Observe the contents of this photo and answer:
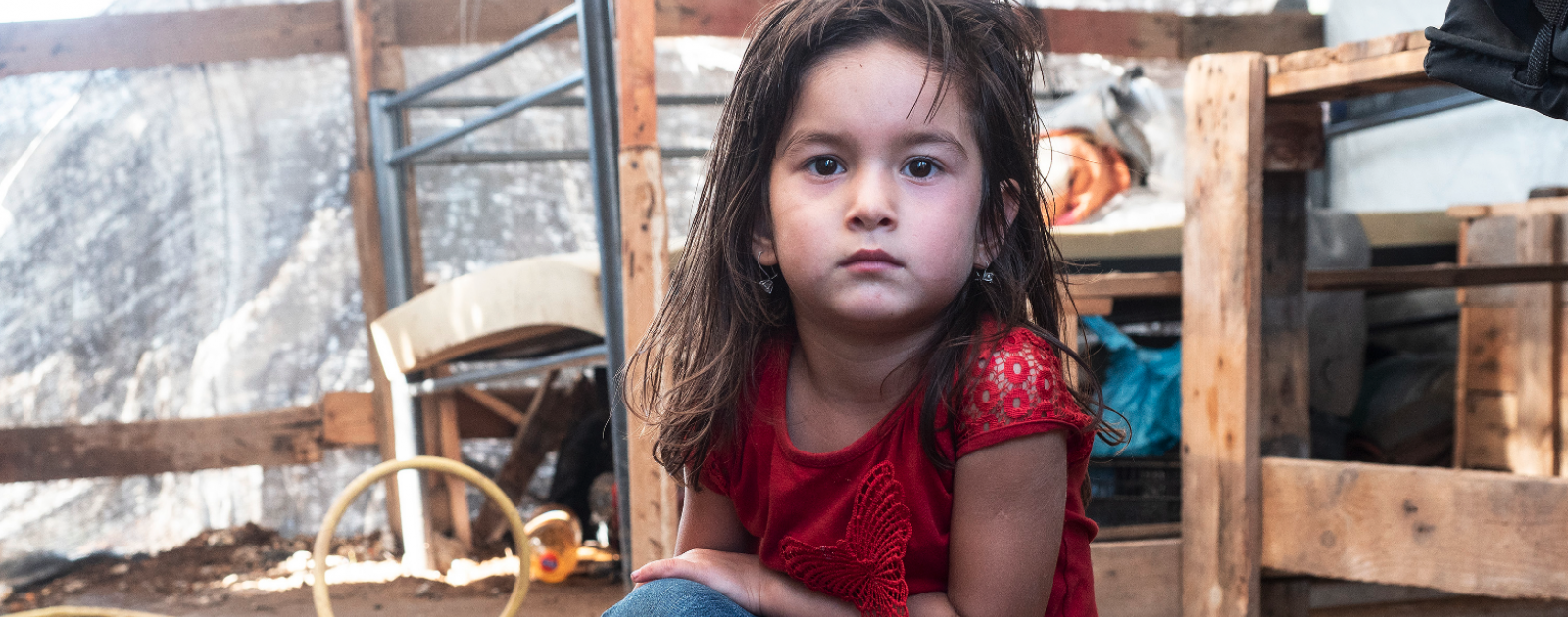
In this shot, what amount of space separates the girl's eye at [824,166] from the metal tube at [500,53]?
123 centimetres

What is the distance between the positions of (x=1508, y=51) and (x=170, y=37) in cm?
326

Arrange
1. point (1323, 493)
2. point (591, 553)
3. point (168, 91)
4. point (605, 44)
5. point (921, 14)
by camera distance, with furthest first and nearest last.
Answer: point (168, 91) < point (591, 553) < point (605, 44) < point (1323, 493) < point (921, 14)

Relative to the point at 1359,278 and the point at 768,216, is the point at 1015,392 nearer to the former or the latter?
the point at 768,216

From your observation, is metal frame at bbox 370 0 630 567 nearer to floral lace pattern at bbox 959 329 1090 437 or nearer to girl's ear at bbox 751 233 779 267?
girl's ear at bbox 751 233 779 267

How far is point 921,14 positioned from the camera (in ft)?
2.44

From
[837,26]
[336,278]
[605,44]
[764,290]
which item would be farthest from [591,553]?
[837,26]

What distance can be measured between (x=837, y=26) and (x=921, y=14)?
0.18 feet

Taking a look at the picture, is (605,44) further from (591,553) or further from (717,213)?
(591,553)

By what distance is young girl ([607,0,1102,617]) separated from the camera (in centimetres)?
71

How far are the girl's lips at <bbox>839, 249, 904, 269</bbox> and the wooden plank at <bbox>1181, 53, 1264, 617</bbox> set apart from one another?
35.2 inches

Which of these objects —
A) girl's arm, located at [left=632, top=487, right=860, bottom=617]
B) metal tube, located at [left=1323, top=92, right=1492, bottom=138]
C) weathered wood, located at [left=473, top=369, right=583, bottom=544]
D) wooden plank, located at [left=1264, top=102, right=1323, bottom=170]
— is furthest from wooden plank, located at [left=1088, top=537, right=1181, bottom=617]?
metal tube, located at [left=1323, top=92, right=1492, bottom=138]

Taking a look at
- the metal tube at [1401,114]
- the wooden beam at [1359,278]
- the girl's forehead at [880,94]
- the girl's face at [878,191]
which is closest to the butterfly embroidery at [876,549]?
the girl's face at [878,191]

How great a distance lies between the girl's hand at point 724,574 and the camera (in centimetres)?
81

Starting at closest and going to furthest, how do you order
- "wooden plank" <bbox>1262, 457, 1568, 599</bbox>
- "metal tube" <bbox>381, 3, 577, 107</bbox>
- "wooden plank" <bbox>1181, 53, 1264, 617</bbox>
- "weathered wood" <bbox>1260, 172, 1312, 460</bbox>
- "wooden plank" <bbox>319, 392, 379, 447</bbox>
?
"wooden plank" <bbox>1262, 457, 1568, 599</bbox>, "wooden plank" <bbox>1181, 53, 1264, 617</bbox>, "weathered wood" <bbox>1260, 172, 1312, 460</bbox>, "metal tube" <bbox>381, 3, 577, 107</bbox>, "wooden plank" <bbox>319, 392, 379, 447</bbox>
